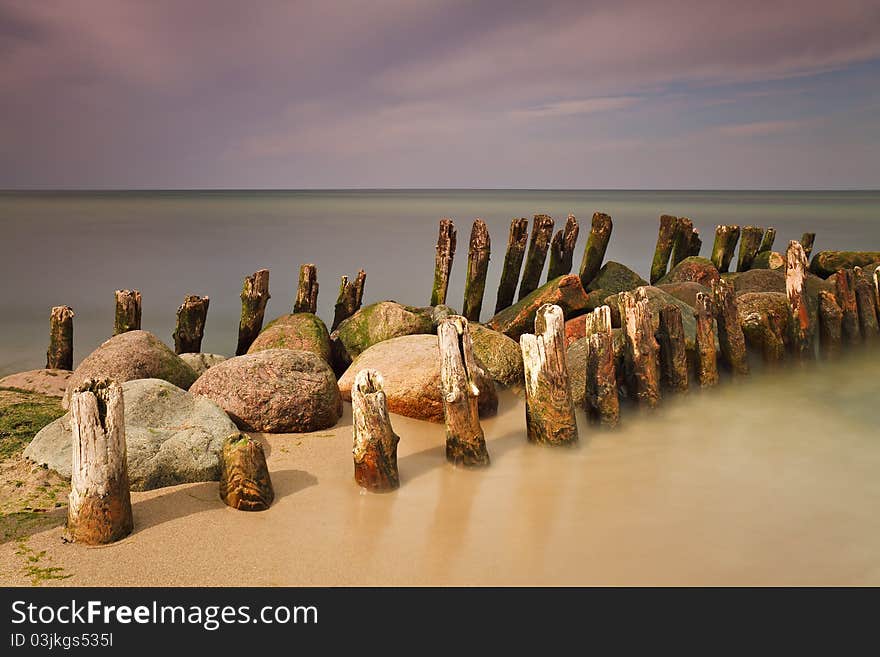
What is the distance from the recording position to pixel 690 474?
247 inches

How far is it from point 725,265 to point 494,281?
8417 mm

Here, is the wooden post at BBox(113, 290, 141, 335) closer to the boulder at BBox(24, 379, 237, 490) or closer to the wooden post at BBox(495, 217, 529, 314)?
the boulder at BBox(24, 379, 237, 490)

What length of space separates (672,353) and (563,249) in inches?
182

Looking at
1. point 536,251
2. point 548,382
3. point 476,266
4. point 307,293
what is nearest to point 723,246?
point 536,251

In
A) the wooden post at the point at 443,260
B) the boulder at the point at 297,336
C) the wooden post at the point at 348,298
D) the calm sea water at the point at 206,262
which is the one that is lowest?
the calm sea water at the point at 206,262

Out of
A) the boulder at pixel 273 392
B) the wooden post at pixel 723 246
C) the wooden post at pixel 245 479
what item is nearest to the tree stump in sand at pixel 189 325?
the boulder at pixel 273 392

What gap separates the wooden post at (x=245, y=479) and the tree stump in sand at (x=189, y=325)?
168 inches

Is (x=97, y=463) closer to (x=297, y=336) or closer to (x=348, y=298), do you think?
(x=297, y=336)

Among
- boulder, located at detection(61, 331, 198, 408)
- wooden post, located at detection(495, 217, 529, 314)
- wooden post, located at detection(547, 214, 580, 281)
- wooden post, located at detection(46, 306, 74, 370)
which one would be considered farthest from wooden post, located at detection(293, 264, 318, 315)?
wooden post, located at detection(547, 214, 580, 281)

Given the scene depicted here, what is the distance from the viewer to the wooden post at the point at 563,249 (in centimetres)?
1211

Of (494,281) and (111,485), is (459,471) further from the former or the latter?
(494,281)

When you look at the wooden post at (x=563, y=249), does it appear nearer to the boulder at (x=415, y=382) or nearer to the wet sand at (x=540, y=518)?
the boulder at (x=415, y=382)

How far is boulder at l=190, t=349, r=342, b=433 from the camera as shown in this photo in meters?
6.89
